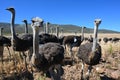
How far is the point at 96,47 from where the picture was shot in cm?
970

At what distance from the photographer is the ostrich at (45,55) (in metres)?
7.30

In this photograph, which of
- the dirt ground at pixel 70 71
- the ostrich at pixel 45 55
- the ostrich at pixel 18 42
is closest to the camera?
the ostrich at pixel 45 55

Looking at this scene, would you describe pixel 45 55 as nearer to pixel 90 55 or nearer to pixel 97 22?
pixel 90 55

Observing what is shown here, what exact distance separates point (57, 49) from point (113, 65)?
3798 millimetres

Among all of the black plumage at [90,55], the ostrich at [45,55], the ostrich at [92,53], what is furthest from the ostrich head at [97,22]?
the ostrich at [45,55]

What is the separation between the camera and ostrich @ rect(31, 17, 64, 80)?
287 inches

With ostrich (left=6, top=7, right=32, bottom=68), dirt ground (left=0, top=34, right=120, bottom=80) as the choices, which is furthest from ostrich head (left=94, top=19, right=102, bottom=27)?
ostrich (left=6, top=7, right=32, bottom=68)

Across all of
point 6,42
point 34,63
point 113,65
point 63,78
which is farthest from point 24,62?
point 34,63

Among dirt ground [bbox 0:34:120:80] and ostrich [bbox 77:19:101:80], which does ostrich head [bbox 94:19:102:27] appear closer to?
ostrich [bbox 77:19:101:80]

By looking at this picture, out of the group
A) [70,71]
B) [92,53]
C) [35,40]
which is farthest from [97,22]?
[35,40]

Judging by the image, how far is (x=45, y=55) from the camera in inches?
328

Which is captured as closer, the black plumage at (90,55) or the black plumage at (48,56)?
the black plumage at (48,56)

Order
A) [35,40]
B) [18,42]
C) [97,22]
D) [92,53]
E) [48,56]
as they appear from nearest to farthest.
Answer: [35,40], [48,56], [92,53], [97,22], [18,42]

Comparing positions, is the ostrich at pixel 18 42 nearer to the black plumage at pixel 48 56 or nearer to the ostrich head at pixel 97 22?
the black plumage at pixel 48 56
